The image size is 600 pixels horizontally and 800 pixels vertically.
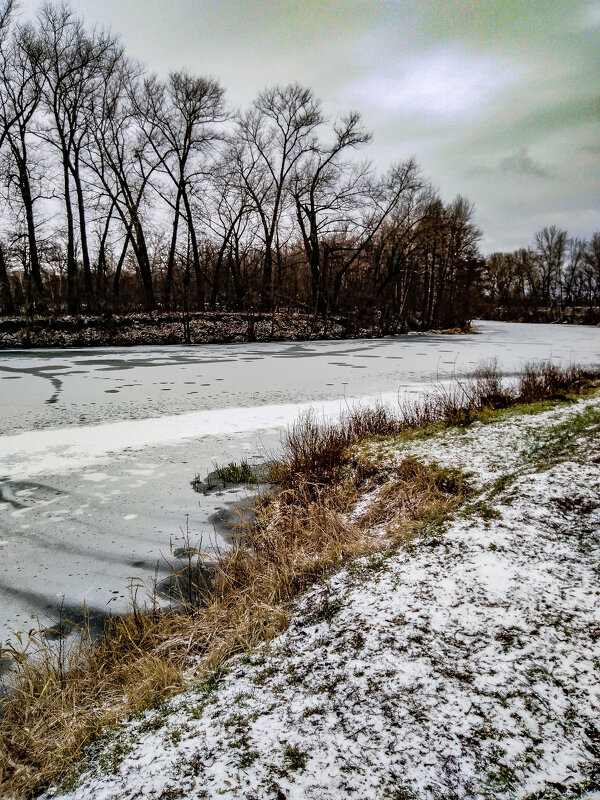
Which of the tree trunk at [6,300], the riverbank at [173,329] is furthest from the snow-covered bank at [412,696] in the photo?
the tree trunk at [6,300]

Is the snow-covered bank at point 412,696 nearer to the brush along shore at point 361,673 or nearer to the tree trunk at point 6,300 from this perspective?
the brush along shore at point 361,673

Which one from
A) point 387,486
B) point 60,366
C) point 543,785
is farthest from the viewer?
point 60,366

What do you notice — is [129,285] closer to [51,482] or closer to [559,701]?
[51,482]

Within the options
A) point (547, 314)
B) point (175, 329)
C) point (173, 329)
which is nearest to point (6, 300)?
point (173, 329)

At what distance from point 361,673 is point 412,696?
25 centimetres

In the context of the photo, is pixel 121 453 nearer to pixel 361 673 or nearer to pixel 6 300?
pixel 361 673

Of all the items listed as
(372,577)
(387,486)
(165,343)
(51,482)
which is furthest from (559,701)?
(165,343)

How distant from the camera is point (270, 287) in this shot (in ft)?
97.1

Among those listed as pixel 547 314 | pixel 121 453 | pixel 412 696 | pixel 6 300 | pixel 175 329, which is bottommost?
pixel 121 453

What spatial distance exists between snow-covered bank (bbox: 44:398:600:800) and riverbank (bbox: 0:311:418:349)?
22.5 m

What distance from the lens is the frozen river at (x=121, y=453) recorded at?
3615 mm

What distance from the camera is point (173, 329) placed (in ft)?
81.6

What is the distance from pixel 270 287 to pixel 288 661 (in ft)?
94.9

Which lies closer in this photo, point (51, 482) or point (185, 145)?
point (51, 482)
